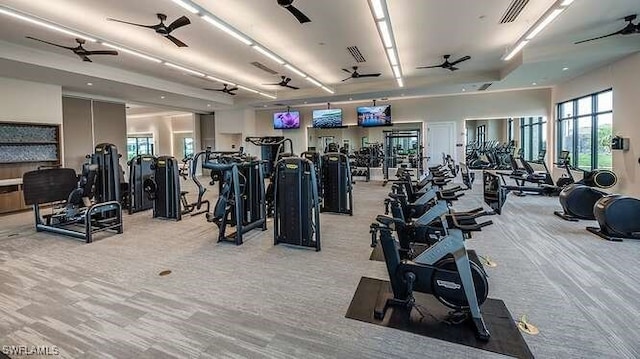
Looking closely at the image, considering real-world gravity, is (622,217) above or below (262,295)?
above

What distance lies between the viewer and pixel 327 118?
1324 cm

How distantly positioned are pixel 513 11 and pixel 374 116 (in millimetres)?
7491

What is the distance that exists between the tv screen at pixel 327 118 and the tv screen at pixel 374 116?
3.02 feet

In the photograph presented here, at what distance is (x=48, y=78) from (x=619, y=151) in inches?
534

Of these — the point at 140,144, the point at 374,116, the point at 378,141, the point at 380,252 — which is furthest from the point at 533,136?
the point at 140,144

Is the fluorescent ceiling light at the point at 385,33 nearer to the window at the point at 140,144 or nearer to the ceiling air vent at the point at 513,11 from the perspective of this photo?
the ceiling air vent at the point at 513,11

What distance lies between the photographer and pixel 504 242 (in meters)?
4.39

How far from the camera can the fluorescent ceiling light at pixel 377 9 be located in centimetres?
416

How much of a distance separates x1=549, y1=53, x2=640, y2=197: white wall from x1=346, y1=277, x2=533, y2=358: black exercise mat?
6.74 metres

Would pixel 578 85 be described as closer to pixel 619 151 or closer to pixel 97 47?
pixel 619 151

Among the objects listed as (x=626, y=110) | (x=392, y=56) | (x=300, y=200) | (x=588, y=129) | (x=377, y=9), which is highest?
(x=392, y=56)

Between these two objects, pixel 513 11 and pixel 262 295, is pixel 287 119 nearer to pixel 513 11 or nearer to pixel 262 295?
pixel 513 11

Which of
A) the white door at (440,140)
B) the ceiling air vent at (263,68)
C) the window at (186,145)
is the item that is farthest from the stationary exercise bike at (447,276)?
the window at (186,145)

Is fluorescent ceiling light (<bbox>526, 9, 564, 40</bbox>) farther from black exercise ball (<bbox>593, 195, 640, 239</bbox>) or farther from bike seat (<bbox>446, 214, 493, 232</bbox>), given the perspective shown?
bike seat (<bbox>446, 214, 493, 232</bbox>)
